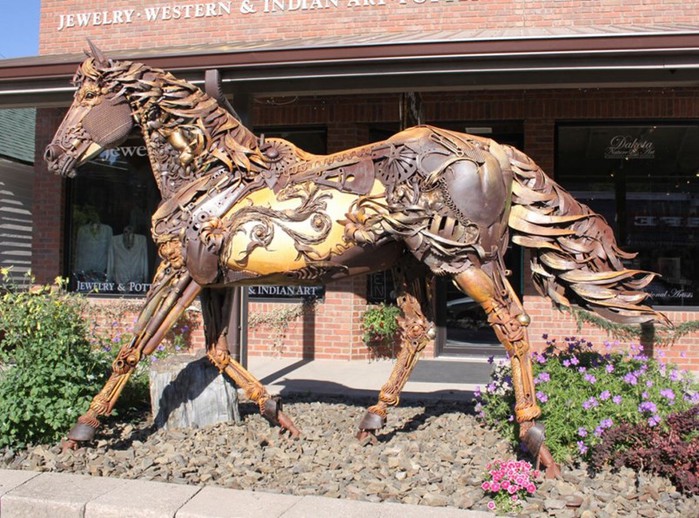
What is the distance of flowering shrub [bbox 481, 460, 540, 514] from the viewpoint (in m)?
2.94

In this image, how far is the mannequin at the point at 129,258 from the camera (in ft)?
29.7

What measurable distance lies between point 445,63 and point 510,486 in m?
3.86

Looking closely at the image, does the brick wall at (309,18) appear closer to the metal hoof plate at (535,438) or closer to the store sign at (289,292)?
the store sign at (289,292)

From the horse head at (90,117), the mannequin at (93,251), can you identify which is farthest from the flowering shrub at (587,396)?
the mannequin at (93,251)

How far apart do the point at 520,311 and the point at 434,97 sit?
529 cm

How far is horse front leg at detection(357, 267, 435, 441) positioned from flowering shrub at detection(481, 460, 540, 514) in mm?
1156

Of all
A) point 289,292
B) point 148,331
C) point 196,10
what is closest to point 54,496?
point 148,331

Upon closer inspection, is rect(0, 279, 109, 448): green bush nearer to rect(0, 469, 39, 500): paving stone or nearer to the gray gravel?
the gray gravel

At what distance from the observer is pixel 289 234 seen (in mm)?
3635

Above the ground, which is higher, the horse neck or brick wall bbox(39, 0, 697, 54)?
brick wall bbox(39, 0, 697, 54)

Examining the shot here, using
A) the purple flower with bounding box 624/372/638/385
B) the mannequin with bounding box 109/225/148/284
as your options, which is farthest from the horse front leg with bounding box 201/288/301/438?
the mannequin with bounding box 109/225/148/284

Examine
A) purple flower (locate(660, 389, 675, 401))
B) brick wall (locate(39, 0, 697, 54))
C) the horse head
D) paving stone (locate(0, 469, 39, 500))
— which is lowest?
paving stone (locate(0, 469, 39, 500))

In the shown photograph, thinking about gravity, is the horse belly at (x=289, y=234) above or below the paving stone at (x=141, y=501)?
above

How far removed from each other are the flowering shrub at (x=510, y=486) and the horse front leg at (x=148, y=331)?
2.11 m
